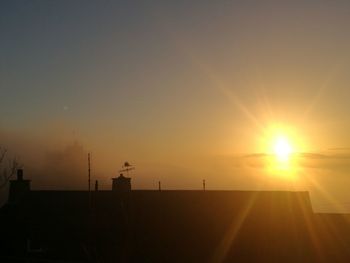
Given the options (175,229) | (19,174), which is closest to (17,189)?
(19,174)

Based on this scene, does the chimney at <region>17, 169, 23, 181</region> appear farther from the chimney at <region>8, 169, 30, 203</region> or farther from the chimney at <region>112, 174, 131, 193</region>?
the chimney at <region>112, 174, 131, 193</region>

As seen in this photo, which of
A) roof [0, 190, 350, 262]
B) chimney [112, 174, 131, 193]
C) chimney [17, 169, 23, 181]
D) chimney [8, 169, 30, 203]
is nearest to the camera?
roof [0, 190, 350, 262]

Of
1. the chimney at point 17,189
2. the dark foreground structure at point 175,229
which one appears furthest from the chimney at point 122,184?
the chimney at point 17,189

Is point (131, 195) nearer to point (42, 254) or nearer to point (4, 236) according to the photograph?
point (42, 254)

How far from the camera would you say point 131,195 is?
3753 cm

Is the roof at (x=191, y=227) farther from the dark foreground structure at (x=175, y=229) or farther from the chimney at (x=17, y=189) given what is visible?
the chimney at (x=17, y=189)

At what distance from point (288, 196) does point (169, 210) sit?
8355mm

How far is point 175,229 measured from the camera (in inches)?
1296

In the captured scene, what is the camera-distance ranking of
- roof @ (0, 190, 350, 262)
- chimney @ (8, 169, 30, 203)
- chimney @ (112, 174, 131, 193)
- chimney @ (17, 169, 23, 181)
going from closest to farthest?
roof @ (0, 190, 350, 262) < chimney @ (112, 174, 131, 193) < chimney @ (8, 169, 30, 203) < chimney @ (17, 169, 23, 181)

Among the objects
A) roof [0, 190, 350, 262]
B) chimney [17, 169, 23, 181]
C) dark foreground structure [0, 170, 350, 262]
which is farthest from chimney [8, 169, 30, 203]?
roof [0, 190, 350, 262]

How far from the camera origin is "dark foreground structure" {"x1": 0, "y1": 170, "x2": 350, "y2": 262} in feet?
103

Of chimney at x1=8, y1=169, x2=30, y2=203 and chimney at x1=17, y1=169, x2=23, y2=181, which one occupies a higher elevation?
chimney at x1=17, y1=169, x2=23, y2=181

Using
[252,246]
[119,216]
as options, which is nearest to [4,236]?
[119,216]

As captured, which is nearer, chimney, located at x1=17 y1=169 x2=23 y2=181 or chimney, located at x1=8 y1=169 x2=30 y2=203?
chimney, located at x1=8 y1=169 x2=30 y2=203
